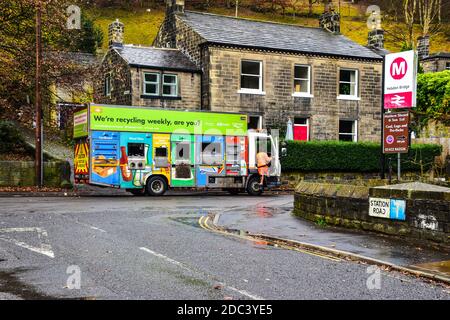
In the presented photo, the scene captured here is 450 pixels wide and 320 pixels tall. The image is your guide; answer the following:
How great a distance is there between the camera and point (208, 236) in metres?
11.4

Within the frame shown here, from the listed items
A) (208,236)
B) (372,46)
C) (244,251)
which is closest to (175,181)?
(208,236)

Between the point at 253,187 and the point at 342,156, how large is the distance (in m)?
8.27

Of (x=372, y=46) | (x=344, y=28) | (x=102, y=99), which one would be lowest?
(x=102, y=99)

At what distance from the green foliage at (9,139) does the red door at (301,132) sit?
51.1 ft

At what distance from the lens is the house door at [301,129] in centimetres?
3416

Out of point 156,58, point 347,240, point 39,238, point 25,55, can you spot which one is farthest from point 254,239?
point 156,58

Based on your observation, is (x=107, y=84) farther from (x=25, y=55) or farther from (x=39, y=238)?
(x=39, y=238)

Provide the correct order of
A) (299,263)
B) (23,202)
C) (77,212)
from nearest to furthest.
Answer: (299,263) → (77,212) → (23,202)

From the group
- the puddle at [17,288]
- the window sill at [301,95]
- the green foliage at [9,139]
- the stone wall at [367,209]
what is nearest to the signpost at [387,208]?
the stone wall at [367,209]

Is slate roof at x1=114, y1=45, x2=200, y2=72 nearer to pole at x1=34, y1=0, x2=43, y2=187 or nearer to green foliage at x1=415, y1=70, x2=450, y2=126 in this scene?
pole at x1=34, y1=0, x2=43, y2=187

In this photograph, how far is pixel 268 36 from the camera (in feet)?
114

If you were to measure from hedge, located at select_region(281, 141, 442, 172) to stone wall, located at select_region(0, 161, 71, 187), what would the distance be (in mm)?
11510
